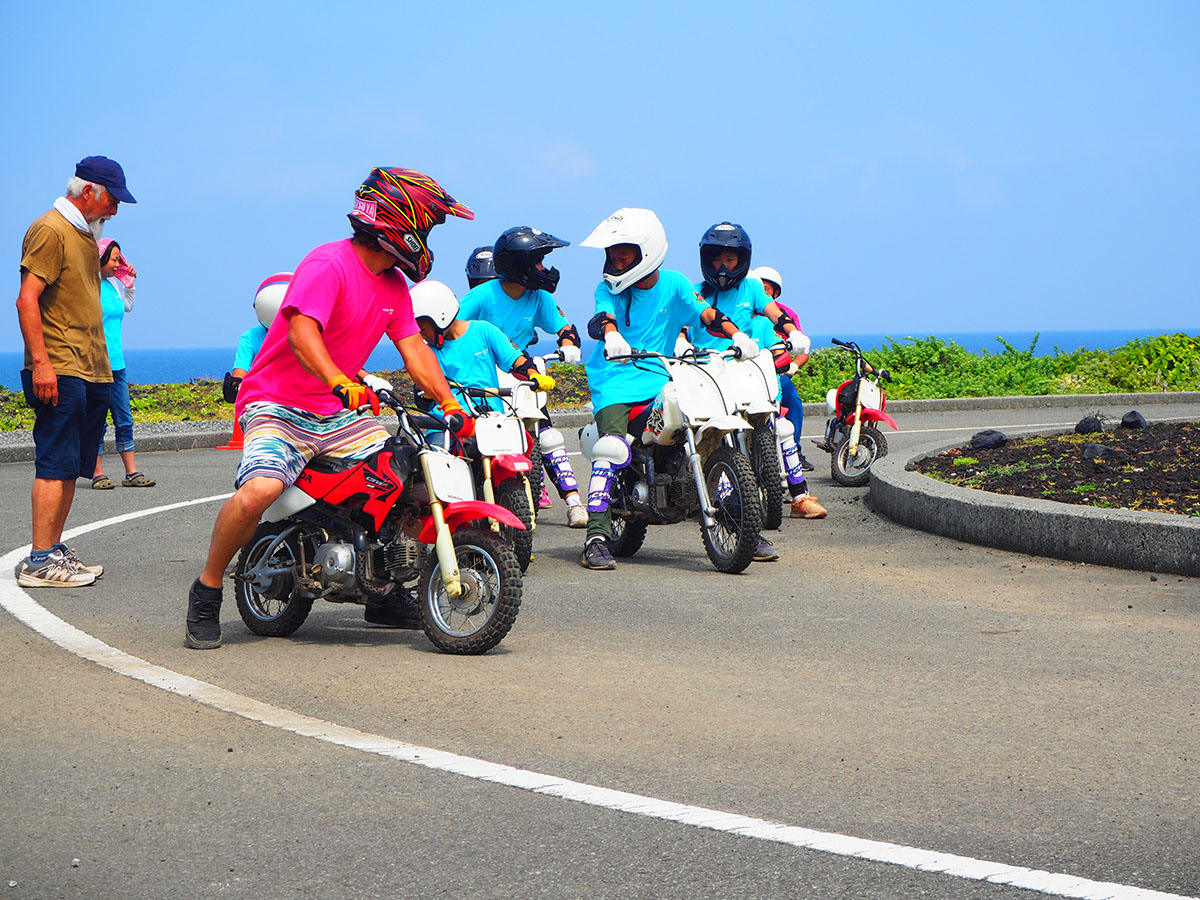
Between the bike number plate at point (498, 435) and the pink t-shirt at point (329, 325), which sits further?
the bike number plate at point (498, 435)

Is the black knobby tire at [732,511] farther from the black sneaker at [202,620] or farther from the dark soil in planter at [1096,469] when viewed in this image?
the black sneaker at [202,620]

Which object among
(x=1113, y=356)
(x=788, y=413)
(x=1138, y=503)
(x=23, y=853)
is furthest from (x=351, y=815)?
(x=1113, y=356)

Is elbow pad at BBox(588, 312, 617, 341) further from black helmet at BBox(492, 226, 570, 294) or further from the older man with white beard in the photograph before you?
the older man with white beard

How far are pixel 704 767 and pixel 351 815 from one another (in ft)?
3.47

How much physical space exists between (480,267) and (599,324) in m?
2.60

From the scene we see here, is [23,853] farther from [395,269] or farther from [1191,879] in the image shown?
[395,269]

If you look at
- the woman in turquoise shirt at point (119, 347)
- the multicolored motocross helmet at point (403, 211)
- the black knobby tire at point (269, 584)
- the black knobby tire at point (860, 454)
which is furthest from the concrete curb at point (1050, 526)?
the woman in turquoise shirt at point (119, 347)

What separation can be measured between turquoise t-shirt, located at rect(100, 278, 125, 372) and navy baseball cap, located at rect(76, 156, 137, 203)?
17.8 feet

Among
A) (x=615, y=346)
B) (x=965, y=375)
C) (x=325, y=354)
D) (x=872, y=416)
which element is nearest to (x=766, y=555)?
(x=615, y=346)

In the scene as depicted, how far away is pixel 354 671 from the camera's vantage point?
5609 mm

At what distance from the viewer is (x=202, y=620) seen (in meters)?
6.00

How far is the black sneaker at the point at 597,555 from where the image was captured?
8438 mm

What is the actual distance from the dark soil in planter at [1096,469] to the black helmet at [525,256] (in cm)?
338

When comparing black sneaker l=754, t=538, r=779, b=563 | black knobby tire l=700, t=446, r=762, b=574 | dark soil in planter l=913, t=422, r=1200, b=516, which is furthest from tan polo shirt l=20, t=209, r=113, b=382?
dark soil in planter l=913, t=422, r=1200, b=516
